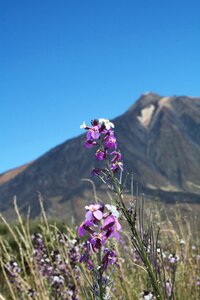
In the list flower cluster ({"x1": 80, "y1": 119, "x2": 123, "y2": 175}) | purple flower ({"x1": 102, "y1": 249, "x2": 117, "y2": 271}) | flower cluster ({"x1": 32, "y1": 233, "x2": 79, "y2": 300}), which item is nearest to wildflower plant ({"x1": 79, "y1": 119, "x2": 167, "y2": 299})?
flower cluster ({"x1": 80, "y1": 119, "x2": 123, "y2": 175})

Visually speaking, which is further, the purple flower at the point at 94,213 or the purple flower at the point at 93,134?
the purple flower at the point at 93,134

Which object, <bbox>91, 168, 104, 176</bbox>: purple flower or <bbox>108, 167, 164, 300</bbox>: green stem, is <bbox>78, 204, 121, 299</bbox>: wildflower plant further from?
<bbox>91, 168, 104, 176</bbox>: purple flower

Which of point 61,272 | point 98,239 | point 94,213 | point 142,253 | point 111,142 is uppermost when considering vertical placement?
point 111,142

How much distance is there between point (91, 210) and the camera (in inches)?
88.7

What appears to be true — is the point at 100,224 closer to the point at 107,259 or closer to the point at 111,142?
the point at 107,259

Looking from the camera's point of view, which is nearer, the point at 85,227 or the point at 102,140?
the point at 85,227

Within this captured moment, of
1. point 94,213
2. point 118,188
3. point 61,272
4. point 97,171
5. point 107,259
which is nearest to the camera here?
point 94,213

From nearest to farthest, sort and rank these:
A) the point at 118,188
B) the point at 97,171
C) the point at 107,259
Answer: the point at 107,259
the point at 118,188
the point at 97,171

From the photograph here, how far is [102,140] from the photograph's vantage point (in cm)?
264

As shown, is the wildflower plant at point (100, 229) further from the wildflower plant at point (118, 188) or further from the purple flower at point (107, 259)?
the wildflower plant at point (118, 188)

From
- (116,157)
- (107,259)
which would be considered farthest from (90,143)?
(107,259)

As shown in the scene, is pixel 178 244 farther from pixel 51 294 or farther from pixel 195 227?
pixel 51 294

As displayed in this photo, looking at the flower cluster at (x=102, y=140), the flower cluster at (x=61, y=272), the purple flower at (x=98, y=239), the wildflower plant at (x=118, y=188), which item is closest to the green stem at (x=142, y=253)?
the wildflower plant at (x=118, y=188)

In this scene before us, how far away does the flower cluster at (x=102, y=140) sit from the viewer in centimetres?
258
